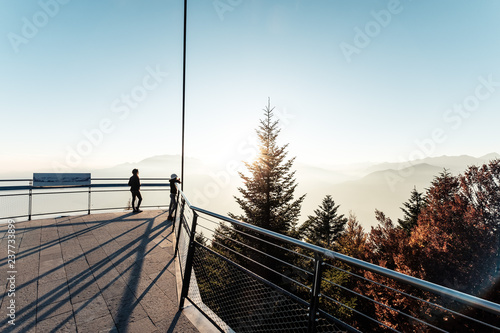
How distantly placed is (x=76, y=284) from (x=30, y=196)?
6.04 m

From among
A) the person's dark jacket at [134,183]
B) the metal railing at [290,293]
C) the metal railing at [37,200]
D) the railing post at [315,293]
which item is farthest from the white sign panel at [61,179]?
the railing post at [315,293]

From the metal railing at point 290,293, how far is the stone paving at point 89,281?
473mm

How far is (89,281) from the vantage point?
14.3ft

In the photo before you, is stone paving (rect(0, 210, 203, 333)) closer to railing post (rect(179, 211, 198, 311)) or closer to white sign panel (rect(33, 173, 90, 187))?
railing post (rect(179, 211, 198, 311))

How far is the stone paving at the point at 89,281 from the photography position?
3276 mm

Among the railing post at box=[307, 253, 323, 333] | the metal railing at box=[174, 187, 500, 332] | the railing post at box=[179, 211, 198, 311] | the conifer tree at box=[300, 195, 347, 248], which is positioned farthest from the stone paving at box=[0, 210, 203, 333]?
the conifer tree at box=[300, 195, 347, 248]

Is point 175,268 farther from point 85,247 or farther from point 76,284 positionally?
point 85,247

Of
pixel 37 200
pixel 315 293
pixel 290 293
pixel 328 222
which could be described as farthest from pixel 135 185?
pixel 328 222

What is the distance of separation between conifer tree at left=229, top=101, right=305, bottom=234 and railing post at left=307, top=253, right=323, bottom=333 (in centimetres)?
1933

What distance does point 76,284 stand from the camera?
167 inches

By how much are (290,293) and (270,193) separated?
20730mm

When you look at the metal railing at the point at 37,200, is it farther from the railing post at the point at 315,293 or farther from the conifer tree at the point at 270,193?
the conifer tree at the point at 270,193

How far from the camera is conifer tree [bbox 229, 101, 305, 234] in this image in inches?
862

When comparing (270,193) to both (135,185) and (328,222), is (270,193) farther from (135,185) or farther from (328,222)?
(328,222)
